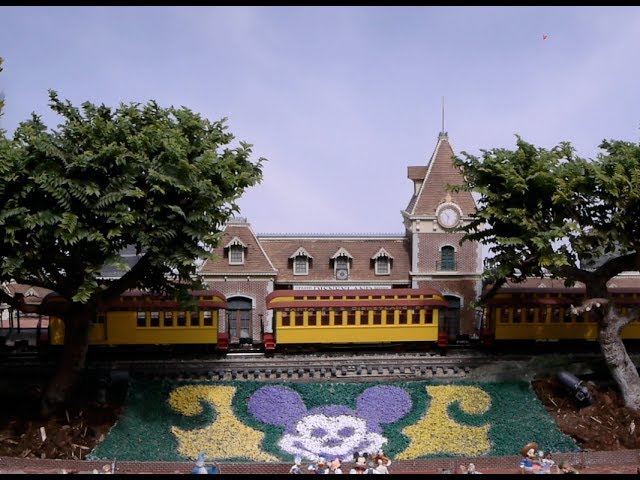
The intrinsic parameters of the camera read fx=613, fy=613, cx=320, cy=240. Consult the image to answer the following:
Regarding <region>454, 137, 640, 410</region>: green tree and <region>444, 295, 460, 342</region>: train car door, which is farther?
<region>444, 295, 460, 342</region>: train car door

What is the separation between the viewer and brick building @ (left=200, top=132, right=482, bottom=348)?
27391mm

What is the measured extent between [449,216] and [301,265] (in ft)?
23.3

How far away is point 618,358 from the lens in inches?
851

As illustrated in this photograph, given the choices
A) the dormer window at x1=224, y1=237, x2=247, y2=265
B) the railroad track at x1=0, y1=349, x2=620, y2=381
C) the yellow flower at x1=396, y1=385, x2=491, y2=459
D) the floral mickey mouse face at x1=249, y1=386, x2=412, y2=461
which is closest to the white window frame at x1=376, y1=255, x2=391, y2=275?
the railroad track at x1=0, y1=349, x2=620, y2=381

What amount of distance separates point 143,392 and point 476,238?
13465 mm

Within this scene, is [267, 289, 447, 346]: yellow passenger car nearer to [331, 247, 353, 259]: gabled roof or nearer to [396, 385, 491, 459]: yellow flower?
[396, 385, 491, 459]: yellow flower

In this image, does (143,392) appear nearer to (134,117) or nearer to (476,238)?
(134,117)

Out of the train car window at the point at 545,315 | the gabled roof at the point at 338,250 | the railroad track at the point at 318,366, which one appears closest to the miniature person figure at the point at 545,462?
the railroad track at the point at 318,366

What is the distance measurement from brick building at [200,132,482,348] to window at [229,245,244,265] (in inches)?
1.8

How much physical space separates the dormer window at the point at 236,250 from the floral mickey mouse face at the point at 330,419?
22.2 feet

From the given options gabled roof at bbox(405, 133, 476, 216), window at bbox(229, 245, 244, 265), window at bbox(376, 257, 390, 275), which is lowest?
window at bbox(376, 257, 390, 275)

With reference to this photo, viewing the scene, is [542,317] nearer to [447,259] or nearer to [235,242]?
[447,259]

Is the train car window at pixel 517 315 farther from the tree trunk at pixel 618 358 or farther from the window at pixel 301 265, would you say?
the window at pixel 301 265

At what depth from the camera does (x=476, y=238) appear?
2291 centimetres
